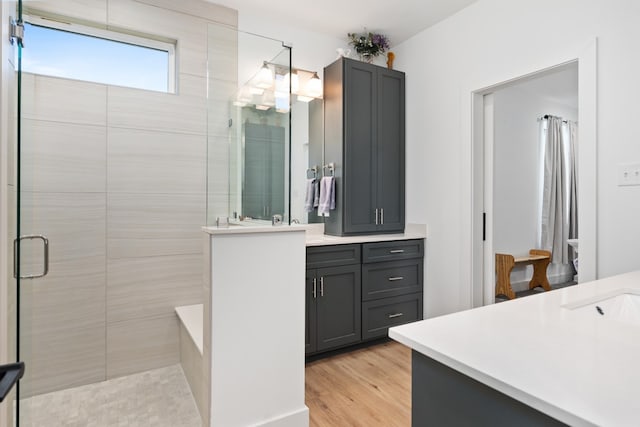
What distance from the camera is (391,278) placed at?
2984 mm

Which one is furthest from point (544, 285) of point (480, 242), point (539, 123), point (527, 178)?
point (480, 242)

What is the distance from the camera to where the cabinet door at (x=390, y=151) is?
125 inches

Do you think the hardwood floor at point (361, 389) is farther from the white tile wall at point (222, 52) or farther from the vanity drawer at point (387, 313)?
the white tile wall at point (222, 52)

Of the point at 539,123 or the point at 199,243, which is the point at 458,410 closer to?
the point at 199,243

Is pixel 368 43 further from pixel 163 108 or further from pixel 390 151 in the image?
pixel 163 108

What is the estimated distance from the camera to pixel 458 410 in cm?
77

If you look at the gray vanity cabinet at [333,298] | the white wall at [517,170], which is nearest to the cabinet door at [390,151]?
the gray vanity cabinet at [333,298]

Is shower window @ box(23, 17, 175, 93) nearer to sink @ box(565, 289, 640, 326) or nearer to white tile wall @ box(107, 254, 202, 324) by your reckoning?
white tile wall @ box(107, 254, 202, 324)

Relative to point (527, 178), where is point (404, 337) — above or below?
below

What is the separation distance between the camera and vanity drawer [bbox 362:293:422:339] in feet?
9.30

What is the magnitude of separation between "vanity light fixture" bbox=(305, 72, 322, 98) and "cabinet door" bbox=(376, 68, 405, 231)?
538mm

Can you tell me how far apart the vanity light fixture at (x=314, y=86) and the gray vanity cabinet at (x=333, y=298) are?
1.43 m

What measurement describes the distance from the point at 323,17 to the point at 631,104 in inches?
87.3

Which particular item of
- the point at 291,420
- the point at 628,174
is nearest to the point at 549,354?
the point at 291,420
